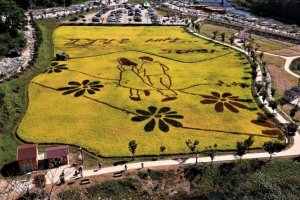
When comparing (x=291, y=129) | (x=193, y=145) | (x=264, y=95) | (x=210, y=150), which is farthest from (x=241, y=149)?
(x=264, y=95)

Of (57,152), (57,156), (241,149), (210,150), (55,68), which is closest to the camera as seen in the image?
(57,156)

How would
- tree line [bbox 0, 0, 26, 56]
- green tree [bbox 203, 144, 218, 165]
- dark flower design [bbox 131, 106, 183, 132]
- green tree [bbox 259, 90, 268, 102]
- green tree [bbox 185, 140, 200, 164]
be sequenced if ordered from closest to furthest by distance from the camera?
1. green tree [bbox 203, 144, 218, 165]
2. green tree [bbox 185, 140, 200, 164]
3. dark flower design [bbox 131, 106, 183, 132]
4. green tree [bbox 259, 90, 268, 102]
5. tree line [bbox 0, 0, 26, 56]

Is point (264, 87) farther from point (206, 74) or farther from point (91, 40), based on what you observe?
point (91, 40)

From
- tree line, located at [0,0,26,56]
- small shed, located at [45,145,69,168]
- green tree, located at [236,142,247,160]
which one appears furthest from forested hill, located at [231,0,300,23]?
small shed, located at [45,145,69,168]

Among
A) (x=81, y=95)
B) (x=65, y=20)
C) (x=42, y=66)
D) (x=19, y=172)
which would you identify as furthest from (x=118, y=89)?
(x=65, y=20)

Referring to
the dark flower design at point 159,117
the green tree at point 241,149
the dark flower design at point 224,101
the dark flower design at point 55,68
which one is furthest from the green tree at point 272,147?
the dark flower design at point 55,68

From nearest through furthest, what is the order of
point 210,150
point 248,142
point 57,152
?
1. point 57,152
2. point 248,142
3. point 210,150

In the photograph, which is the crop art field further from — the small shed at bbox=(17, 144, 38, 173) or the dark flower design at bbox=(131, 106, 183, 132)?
the small shed at bbox=(17, 144, 38, 173)

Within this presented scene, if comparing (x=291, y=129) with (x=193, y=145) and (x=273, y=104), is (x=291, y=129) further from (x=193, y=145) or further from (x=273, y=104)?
(x=193, y=145)
